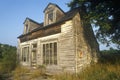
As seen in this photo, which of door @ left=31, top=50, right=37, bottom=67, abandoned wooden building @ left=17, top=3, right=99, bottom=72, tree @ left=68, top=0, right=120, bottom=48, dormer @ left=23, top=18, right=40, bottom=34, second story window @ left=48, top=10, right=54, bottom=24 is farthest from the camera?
dormer @ left=23, top=18, right=40, bottom=34

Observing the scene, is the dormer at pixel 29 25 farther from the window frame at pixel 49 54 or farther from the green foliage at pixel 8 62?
the window frame at pixel 49 54

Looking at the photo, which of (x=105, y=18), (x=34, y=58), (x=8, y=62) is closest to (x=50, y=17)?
(x=34, y=58)

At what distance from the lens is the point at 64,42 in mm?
15172

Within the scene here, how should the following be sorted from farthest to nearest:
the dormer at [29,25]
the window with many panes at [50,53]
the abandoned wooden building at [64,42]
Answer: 1. the dormer at [29,25]
2. the window with many panes at [50,53]
3. the abandoned wooden building at [64,42]

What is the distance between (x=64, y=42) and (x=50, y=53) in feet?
8.38

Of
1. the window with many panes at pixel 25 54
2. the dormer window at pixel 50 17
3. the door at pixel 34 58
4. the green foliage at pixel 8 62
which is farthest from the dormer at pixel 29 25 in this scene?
the dormer window at pixel 50 17

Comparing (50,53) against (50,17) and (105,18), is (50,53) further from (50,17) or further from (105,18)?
(105,18)

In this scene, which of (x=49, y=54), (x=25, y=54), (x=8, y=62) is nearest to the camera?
(x=49, y=54)

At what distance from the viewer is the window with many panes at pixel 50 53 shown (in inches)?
645

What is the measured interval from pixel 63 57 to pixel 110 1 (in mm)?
6038

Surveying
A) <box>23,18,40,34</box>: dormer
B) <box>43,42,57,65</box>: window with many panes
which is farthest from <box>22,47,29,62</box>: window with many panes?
<box>43,42,57,65</box>: window with many panes

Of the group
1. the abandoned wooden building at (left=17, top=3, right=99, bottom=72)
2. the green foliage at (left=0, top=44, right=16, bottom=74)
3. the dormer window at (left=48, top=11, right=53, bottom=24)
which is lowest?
the green foliage at (left=0, top=44, right=16, bottom=74)

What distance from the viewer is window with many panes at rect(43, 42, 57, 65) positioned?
1639 cm

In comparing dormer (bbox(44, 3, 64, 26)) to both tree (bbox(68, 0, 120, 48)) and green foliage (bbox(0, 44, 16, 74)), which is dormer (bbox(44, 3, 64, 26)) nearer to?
tree (bbox(68, 0, 120, 48))
